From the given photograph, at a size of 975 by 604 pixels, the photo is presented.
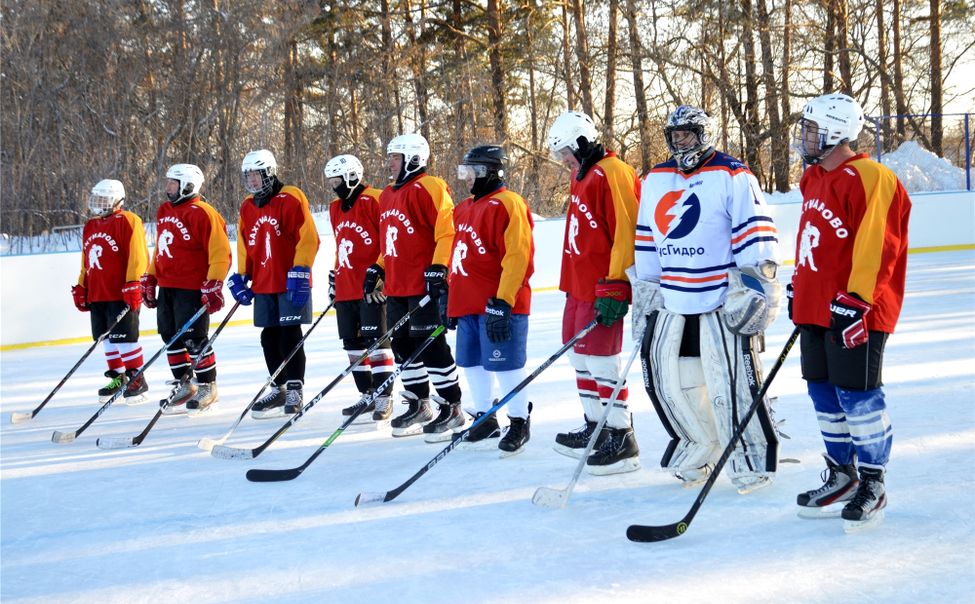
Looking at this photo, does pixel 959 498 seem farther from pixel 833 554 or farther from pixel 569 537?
pixel 569 537

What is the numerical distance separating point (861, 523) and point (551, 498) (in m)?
0.92

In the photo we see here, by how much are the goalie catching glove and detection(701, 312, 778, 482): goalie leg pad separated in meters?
0.06

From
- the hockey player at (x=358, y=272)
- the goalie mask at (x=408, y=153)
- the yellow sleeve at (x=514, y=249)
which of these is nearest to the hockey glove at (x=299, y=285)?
the hockey player at (x=358, y=272)

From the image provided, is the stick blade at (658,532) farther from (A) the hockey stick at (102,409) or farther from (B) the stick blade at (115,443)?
(A) the hockey stick at (102,409)

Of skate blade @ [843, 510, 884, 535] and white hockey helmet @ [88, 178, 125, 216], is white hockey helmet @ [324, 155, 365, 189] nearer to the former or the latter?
white hockey helmet @ [88, 178, 125, 216]

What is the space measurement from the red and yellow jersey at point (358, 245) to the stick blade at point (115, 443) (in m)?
1.16

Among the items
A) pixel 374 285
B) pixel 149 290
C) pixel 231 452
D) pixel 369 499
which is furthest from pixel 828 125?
pixel 149 290

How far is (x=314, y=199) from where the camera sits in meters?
13.2

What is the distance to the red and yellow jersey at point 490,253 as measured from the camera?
3.71m

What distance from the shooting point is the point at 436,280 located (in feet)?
13.1

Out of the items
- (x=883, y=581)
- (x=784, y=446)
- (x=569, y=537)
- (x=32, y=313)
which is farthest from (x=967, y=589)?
(x=32, y=313)

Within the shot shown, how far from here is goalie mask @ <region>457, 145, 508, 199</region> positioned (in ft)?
12.4

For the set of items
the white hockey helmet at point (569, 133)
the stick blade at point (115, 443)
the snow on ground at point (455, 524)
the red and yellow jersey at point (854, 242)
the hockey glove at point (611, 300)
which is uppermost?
the white hockey helmet at point (569, 133)

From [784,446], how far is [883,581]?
4.28 ft
